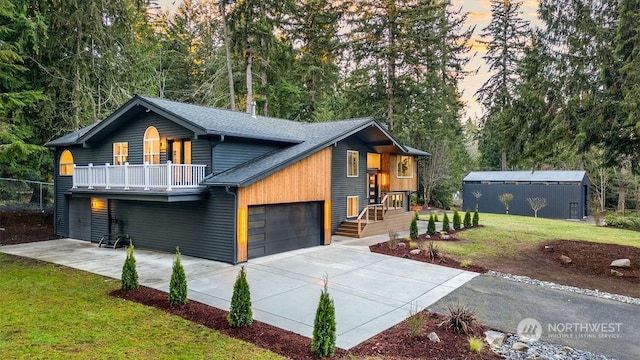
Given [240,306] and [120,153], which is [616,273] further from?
[120,153]

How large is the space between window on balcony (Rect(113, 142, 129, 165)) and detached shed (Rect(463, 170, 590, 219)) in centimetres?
2715

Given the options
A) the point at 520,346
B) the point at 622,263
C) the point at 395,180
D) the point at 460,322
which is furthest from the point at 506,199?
the point at 520,346

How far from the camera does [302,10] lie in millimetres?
28844

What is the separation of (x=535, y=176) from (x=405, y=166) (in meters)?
14.6

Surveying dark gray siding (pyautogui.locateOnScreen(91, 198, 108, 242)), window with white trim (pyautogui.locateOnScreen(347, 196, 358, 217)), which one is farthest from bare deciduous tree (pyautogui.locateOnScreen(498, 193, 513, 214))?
dark gray siding (pyautogui.locateOnScreen(91, 198, 108, 242))

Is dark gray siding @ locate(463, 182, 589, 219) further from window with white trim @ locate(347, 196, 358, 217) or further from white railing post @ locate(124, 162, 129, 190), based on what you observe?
white railing post @ locate(124, 162, 129, 190)

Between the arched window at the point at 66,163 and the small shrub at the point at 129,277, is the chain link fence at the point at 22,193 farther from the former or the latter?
the small shrub at the point at 129,277

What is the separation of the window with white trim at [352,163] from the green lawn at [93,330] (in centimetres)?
1178

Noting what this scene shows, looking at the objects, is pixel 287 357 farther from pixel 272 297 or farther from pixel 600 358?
pixel 600 358

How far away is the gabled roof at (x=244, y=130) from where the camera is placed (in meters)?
12.3

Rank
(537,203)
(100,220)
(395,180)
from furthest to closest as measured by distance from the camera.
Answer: (537,203), (395,180), (100,220)

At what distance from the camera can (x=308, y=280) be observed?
9984 millimetres

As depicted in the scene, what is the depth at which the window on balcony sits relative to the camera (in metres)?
15.2
